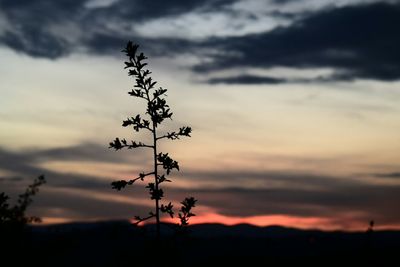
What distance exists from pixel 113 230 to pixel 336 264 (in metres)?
99.7

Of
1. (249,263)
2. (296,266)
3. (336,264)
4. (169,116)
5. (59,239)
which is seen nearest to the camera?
(59,239)

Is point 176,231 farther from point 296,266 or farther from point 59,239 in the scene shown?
point 296,266

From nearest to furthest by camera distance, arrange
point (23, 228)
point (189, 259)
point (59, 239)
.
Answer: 1. point (23, 228)
2. point (59, 239)
3. point (189, 259)

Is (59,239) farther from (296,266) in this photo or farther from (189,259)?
(189,259)

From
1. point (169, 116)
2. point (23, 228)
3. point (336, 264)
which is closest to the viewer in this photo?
point (23, 228)

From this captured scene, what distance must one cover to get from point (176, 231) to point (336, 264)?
3899 inches

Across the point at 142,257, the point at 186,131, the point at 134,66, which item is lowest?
the point at 142,257

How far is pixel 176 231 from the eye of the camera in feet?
56.4

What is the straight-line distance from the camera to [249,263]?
150125 mm

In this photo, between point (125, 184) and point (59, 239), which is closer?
point (59, 239)

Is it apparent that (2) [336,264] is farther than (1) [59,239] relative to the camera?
Yes

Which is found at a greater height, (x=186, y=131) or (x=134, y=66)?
(x=134, y=66)

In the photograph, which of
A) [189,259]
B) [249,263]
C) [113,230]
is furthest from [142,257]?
[189,259]

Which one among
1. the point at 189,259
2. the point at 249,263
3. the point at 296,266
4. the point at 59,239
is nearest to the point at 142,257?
the point at 59,239
